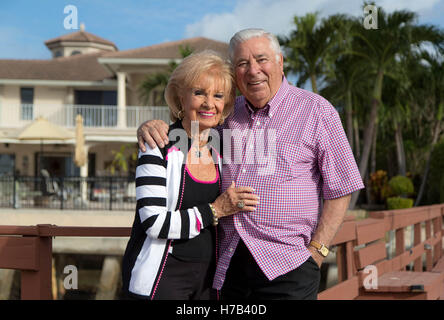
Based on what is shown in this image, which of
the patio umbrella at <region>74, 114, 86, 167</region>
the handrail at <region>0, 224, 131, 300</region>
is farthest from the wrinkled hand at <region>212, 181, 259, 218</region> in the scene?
the patio umbrella at <region>74, 114, 86, 167</region>

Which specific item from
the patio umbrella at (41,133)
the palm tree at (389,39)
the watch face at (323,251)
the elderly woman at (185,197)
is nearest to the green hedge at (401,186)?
the palm tree at (389,39)

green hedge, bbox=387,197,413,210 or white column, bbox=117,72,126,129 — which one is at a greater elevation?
white column, bbox=117,72,126,129

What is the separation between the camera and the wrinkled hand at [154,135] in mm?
2172

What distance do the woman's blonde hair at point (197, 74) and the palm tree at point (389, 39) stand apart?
14898mm

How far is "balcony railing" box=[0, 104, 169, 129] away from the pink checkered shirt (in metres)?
19.4

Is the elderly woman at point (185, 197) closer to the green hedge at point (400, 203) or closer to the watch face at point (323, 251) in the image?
the watch face at point (323, 251)

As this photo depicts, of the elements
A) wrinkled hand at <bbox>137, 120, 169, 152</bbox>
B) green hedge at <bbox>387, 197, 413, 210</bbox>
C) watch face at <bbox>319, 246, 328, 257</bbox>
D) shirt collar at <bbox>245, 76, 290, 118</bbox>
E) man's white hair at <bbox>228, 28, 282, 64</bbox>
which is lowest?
green hedge at <bbox>387, 197, 413, 210</bbox>

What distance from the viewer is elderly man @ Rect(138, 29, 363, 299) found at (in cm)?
238

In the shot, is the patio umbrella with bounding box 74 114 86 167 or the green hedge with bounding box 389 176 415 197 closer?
the patio umbrella with bounding box 74 114 86 167

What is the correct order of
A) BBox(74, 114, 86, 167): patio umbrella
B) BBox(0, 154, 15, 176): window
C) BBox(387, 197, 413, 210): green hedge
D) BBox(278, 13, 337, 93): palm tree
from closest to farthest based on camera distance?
BBox(278, 13, 337, 93): palm tree, BBox(387, 197, 413, 210): green hedge, BBox(74, 114, 86, 167): patio umbrella, BBox(0, 154, 15, 176): window

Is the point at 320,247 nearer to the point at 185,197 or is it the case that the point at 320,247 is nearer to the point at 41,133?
the point at 185,197

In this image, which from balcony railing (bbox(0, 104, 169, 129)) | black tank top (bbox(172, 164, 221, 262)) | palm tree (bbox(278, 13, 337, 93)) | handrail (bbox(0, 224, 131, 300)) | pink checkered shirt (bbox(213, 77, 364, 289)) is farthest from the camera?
balcony railing (bbox(0, 104, 169, 129))

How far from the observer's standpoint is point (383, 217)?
16.8 ft

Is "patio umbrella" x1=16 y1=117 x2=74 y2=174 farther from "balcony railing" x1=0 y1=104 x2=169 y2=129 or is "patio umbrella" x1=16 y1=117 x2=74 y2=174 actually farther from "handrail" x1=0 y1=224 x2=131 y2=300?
"handrail" x1=0 y1=224 x2=131 y2=300
